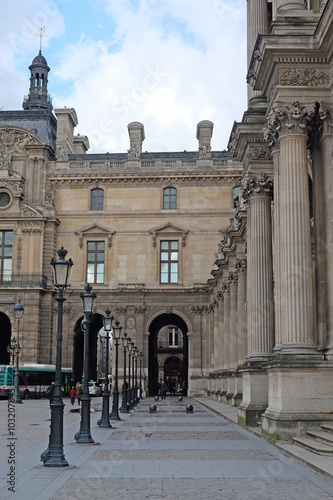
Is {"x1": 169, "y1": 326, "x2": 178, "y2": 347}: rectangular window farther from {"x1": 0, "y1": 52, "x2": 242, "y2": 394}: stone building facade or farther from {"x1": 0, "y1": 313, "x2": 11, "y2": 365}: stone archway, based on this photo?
{"x1": 0, "y1": 52, "x2": 242, "y2": 394}: stone building facade

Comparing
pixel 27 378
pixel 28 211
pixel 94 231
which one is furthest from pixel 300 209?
pixel 28 211

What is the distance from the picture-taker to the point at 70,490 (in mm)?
10617

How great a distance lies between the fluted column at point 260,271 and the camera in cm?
2214

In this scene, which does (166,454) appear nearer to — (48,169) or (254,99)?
(254,99)

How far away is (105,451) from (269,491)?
6.46m

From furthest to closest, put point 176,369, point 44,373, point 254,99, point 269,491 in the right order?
1. point 176,369
2. point 44,373
3. point 254,99
4. point 269,491

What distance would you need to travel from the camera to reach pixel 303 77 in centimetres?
1767

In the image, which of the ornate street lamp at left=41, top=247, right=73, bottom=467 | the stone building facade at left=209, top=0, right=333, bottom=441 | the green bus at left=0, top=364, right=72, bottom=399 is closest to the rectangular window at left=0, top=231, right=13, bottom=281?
the green bus at left=0, top=364, right=72, bottom=399

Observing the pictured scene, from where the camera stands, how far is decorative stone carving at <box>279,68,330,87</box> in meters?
17.6

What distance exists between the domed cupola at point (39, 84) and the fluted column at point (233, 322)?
129 feet

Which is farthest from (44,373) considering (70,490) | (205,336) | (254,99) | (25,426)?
(70,490)

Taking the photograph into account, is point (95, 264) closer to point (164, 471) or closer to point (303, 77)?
point (303, 77)

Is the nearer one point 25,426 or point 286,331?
point 286,331

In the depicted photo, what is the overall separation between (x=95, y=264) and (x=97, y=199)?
18.2 ft
